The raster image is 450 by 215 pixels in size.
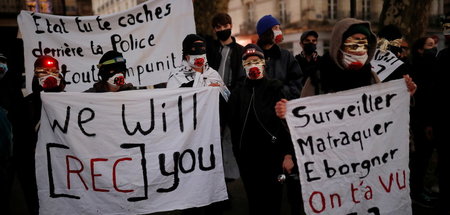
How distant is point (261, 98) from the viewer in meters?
3.16

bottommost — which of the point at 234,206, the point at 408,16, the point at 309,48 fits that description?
the point at 234,206

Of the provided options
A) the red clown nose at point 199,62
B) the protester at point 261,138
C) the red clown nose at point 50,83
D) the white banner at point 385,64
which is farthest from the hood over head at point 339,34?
the red clown nose at point 50,83

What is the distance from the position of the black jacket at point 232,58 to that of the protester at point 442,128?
1931 millimetres

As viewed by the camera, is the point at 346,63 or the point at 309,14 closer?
the point at 346,63

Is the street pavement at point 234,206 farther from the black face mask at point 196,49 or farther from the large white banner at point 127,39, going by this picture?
the black face mask at point 196,49

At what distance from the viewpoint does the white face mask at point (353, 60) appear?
2.76 metres

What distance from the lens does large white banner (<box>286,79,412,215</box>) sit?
278cm

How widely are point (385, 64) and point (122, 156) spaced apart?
2.86m

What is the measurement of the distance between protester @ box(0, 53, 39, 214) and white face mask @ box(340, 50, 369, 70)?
114 inches

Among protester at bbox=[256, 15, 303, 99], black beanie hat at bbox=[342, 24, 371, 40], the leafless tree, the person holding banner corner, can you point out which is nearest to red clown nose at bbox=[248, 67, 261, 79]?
the person holding banner corner

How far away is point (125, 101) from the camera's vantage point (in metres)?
3.17

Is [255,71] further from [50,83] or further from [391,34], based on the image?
[391,34]

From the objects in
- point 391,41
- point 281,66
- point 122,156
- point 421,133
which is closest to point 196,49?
point 281,66

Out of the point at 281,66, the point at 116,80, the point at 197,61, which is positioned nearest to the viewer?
the point at 116,80
